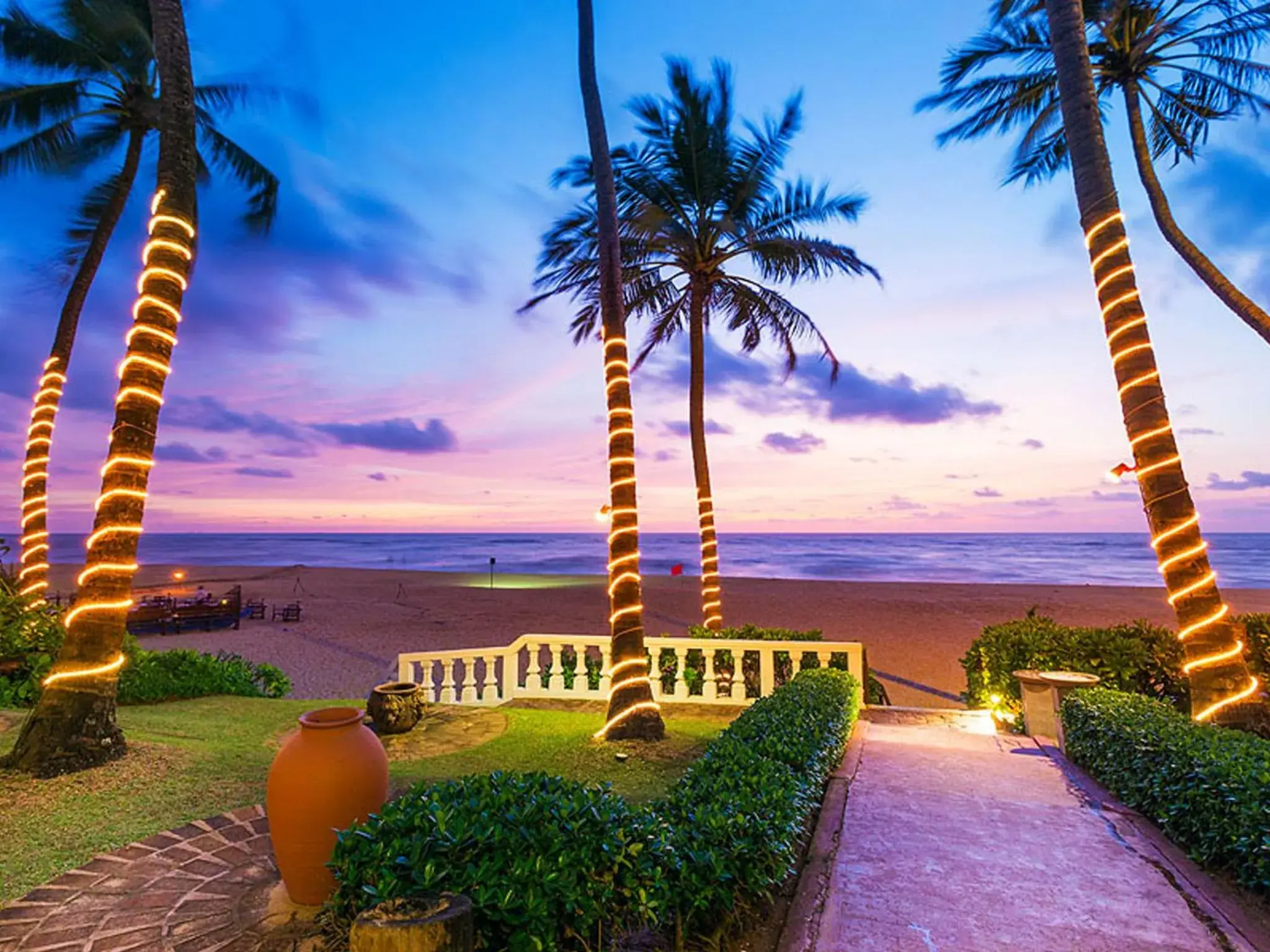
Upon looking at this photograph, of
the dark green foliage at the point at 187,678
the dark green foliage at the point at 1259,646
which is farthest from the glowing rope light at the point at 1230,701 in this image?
the dark green foliage at the point at 187,678

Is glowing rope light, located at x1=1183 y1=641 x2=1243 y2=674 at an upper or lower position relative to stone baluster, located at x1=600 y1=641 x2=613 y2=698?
upper

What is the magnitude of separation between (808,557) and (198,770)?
74.5 metres

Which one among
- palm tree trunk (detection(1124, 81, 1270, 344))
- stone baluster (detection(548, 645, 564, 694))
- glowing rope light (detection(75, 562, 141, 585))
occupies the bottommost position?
stone baluster (detection(548, 645, 564, 694))

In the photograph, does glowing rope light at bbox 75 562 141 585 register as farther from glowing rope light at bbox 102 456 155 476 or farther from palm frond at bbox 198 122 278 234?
palm frond at bbox 198 122 278 234

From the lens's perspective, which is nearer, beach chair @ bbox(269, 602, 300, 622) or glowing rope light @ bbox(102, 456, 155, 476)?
glowing rope light @ bbox(102, 456, 155, 476)

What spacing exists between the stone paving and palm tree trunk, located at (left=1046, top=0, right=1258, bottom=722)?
792cm

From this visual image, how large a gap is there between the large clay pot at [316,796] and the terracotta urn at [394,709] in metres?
4.30

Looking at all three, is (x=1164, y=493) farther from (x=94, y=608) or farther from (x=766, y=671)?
(x=94, y=608)

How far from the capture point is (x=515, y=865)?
8.98ft

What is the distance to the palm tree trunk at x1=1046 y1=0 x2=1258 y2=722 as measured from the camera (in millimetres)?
6734

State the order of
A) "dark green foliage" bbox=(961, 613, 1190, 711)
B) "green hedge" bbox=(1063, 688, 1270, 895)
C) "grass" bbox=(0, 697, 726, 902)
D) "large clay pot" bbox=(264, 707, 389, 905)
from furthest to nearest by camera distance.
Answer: "dark green foliage" bbox=(961, 613, 1190, 711), "grass" bbox=(0, 697, 726, 902), "green hedge" bbox=(1063, 688, 1270, 895), "large clay pot" bbox=(264, 707, 389, 905)

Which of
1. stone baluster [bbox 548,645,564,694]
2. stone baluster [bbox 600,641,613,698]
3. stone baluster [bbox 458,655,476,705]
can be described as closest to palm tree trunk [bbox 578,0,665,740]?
stone baluster [bbox 600,641,613,698]

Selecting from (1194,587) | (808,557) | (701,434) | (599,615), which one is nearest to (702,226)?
(701,434)

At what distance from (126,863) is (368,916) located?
328cm
